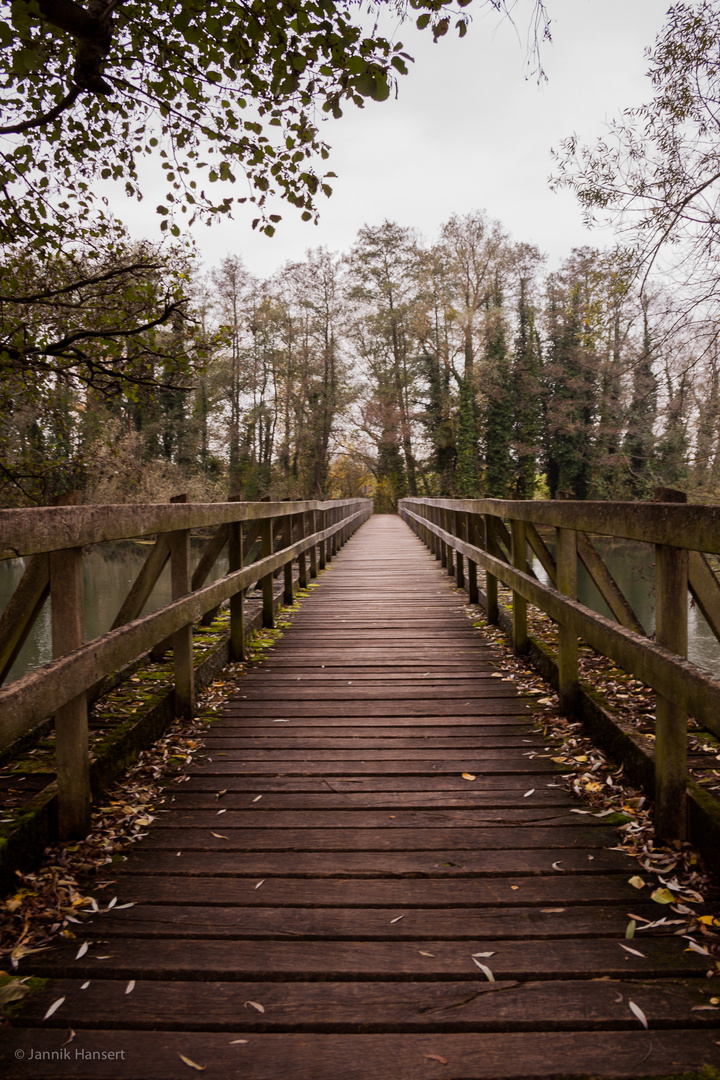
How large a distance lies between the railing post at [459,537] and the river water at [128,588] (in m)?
2.25

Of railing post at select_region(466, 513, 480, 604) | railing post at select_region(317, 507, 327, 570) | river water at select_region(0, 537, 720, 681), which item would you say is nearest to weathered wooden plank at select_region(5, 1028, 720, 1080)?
railing post at select_region(466, 513, 480, 604)

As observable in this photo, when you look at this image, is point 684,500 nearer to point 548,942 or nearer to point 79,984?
point 548,942

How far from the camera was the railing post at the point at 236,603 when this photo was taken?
4.70 metres

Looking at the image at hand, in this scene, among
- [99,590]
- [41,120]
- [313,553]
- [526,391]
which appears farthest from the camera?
[526,391]

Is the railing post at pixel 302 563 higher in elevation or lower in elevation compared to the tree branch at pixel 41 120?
lower

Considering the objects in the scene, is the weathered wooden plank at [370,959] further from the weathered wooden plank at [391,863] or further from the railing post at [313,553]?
the railing post at [313,553]

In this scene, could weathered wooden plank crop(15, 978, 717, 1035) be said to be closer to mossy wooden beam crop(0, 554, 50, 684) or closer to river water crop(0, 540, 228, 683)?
mossy wooden beam crop(0, 554, 50, 684)

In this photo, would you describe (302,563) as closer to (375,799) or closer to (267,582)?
(267,582)

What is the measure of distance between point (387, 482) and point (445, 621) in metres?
37.5

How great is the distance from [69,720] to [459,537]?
23.4 ft

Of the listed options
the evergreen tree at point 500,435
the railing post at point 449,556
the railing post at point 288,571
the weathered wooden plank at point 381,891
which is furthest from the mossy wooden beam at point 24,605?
the evergreen tree at point 500,435

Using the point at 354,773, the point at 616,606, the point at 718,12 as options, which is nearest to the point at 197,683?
the point at 354,773

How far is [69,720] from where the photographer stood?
7.30ft

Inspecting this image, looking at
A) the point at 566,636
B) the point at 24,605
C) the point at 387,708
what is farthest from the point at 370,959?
the point at 387,708
